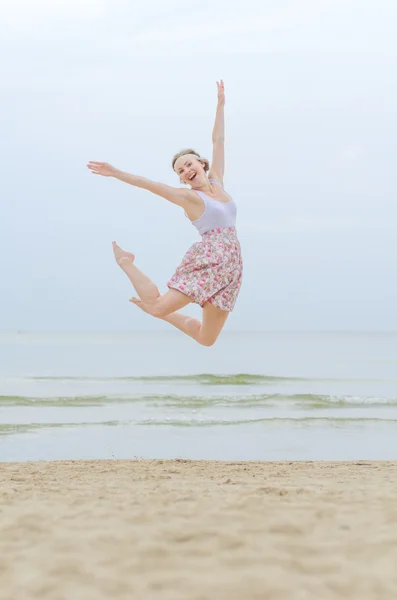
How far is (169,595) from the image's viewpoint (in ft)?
9.58

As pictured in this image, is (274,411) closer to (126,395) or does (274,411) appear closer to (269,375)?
(126,395)

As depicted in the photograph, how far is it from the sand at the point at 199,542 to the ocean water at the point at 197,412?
4.30m

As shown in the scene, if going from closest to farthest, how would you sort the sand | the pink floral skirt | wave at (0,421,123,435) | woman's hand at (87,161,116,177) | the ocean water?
1. the sand
2. woman's hand at (87,161,116,177)
3. the pink floral skirt
4. the ocean water
5. wave at (0,421,123,435)

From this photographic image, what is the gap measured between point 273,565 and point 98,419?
9.47 meters

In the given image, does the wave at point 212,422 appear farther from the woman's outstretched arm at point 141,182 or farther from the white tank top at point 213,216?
the woman's outstretched arm at point 141,182

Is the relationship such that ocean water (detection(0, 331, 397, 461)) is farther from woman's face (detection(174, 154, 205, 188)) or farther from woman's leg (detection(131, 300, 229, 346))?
woman's face (detection(174, 154, 205, 188))

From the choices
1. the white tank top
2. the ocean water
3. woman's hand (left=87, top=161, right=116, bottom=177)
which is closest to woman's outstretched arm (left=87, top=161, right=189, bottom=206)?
woman's hand (left=87, top=161, right=116, bottom=177)

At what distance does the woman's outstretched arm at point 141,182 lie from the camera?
473 centimetres

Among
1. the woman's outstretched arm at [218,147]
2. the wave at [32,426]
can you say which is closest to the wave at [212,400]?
the wave at [32,426]

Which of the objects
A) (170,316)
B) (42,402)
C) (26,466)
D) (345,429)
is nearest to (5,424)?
(42,402)

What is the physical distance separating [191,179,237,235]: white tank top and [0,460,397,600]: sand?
1813 millimetres

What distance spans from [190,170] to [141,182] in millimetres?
497

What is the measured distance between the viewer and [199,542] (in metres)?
3.43

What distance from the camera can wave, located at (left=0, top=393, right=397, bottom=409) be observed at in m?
14.3
